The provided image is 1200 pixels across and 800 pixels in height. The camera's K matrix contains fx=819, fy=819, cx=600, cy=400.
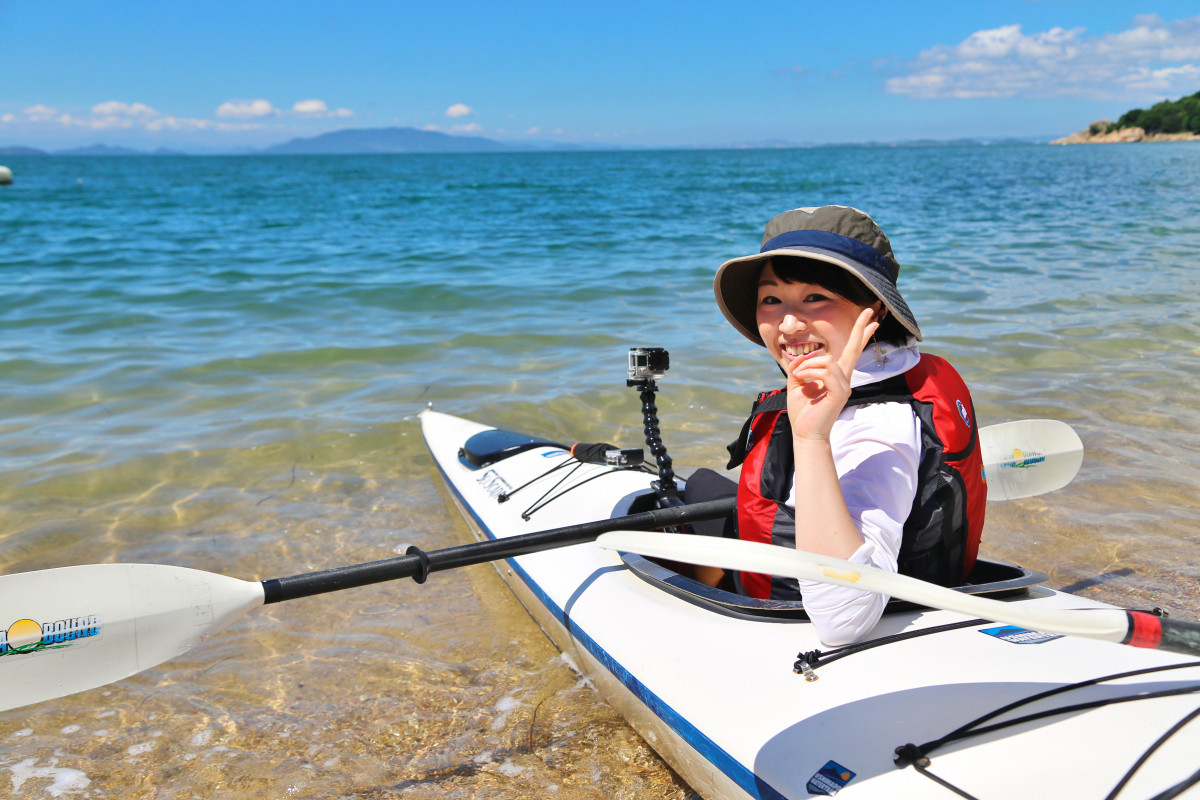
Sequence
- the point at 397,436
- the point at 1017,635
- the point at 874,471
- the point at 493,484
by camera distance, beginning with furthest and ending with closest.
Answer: the point at 397,436
the point at 493,484
the point at 1017,635
the point at 874,471

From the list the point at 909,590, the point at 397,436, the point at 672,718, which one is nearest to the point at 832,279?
the point at 909,590

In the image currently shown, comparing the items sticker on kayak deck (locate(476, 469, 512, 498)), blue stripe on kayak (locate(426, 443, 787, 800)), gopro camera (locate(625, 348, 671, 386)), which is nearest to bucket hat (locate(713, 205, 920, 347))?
blue stripe on kayak (locate(426, 443, 787, 800))

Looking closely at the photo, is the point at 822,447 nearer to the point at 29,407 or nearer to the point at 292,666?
the point at 292,666

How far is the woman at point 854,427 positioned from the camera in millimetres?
1530

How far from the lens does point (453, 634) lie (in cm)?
330

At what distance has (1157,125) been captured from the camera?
85.0 meters

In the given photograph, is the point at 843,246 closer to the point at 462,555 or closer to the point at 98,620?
the point at 462,555

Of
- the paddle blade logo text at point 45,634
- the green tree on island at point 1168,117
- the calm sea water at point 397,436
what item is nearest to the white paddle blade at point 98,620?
the paddle blade logo text at point 45,634

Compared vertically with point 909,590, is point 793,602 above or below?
below

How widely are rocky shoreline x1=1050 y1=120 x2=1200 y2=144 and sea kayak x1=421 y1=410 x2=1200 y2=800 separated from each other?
97.0m

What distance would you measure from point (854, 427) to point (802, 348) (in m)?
0.20

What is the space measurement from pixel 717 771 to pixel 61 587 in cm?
179

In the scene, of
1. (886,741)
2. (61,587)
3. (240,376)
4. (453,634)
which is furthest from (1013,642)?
(240,376)

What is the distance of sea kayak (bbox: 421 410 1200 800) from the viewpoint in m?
1.54
